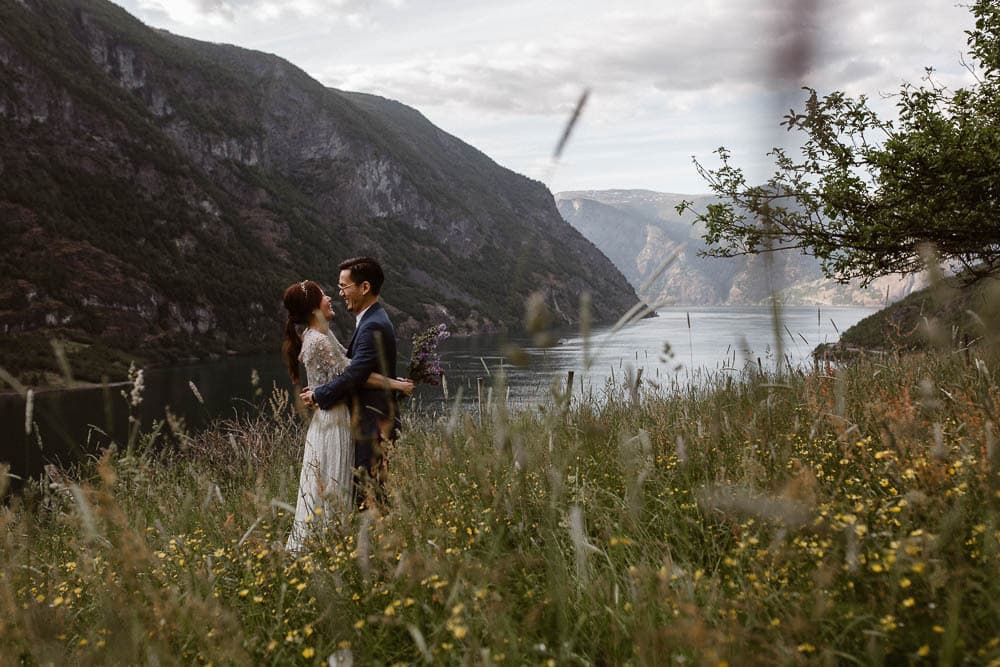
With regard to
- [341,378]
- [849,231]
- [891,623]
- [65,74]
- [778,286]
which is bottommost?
[891,623]

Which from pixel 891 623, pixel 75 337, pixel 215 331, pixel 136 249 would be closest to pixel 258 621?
pixel 891 623

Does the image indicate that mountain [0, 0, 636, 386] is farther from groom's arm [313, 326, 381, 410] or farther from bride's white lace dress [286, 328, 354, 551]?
groom's arm [313, 326, 381, 410]

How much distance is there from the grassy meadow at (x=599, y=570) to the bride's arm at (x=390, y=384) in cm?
107

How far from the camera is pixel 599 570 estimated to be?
97.1 inches

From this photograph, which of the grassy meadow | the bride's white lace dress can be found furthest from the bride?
the grassy meadow

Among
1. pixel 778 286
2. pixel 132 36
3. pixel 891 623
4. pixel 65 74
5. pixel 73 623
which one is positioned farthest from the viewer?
pixel 132 36

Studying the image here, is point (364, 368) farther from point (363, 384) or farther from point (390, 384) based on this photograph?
point (390, 384)

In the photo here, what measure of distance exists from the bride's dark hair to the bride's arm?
2.26 ft

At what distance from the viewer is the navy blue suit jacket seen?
4691mm

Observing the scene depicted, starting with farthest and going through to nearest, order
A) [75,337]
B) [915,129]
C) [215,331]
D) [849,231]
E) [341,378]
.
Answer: [215,331] < [75,337] < [849,231] < [915,129] < [341,378]

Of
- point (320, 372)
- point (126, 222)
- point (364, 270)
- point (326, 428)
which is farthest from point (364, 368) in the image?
point (126, 222)

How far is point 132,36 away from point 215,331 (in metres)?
Result: 117

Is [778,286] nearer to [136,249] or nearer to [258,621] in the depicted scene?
[258,621]

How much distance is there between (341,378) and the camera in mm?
4688
